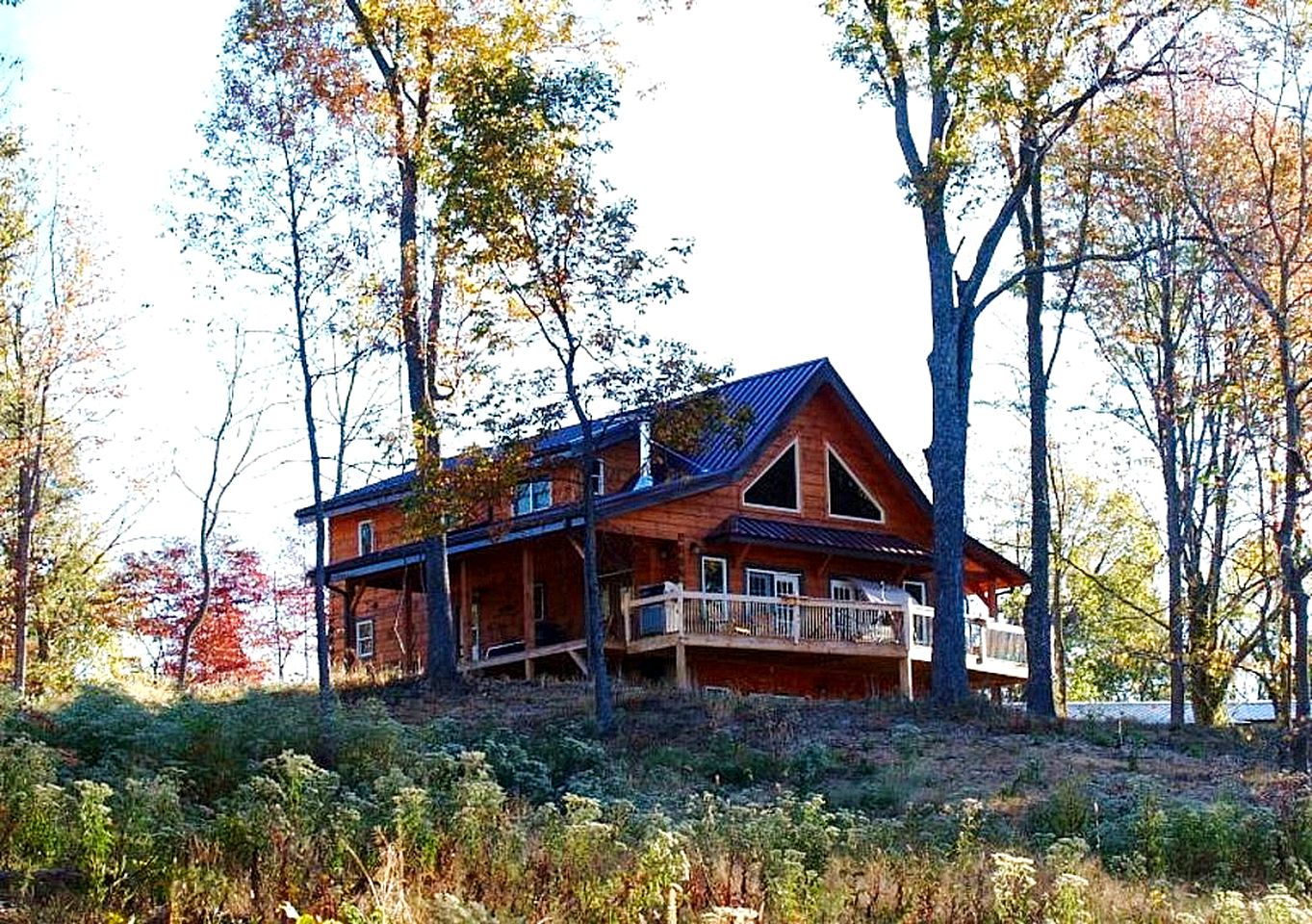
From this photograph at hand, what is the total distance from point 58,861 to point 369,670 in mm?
19408

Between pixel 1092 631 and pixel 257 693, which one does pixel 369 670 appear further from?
pixel 1092 631

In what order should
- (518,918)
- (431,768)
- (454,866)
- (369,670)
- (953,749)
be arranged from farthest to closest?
(369,670) < (953,749) < (431,768) < (454,866) < (518,918)

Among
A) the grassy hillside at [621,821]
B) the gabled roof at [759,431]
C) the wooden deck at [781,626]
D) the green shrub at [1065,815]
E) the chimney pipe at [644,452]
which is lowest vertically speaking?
the green shrub at [1065,815]

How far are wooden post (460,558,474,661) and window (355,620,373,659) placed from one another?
5271 mm

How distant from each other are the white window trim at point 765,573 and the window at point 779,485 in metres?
1.20

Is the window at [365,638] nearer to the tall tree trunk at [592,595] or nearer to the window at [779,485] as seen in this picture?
the window at [779,485]

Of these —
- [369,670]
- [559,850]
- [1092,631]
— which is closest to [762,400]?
[369,670]

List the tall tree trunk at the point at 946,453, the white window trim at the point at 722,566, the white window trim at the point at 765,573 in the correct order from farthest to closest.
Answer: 1. the white window trim at the point at 765,573
2. the white window trim at the point at 722,566
3. the tall tree trunk at the point at 946,453

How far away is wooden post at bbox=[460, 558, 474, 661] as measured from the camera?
33906 millimetres

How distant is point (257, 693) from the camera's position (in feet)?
79.1

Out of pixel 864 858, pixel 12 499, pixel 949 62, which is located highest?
pixel 949 62

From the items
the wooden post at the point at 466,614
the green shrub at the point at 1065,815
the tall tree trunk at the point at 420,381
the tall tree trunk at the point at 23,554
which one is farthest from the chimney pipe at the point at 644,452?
the tall tree trunk at the point at 23,554

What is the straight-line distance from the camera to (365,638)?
40219 millimetres

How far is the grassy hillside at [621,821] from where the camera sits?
975cm
